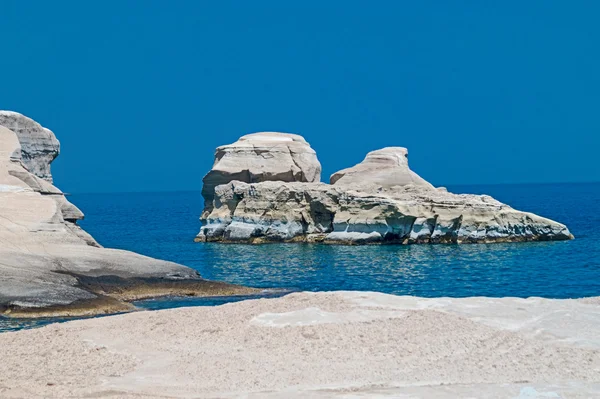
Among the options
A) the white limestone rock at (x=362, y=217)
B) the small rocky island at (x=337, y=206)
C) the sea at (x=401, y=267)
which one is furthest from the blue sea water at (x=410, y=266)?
the small rocky island at (x=337, y=206)

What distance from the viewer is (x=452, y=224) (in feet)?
202

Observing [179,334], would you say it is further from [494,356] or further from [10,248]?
[10,248]

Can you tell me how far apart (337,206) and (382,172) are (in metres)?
10.8

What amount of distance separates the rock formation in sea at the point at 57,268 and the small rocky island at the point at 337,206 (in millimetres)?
22131

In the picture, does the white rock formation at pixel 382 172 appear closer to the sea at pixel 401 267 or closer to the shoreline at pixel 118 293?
the sea at pixel 401 267

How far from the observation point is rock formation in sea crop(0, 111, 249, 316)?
30172 millimetres

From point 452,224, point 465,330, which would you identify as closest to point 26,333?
point 465,330

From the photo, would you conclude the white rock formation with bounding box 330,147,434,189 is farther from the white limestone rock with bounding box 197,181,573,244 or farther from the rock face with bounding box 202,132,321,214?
the white limestone rock with bounding box 197,181,573,244

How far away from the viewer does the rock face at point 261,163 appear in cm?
7375

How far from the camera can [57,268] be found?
3406 cm

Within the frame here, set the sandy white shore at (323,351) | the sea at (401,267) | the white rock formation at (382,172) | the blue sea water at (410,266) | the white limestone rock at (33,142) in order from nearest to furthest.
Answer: the sandy white shore at (323,351), the sea at (401,267), the blue sea water at (410,266), the white limestone rock at (33,142), the white rock formation at (382,172)

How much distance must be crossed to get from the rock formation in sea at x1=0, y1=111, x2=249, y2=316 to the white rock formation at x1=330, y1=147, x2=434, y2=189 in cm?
3242

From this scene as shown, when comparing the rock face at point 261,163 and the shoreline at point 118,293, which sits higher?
the rock face at point 261,163

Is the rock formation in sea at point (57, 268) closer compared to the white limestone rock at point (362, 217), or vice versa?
the rock formation in sea at point (57, 268)
